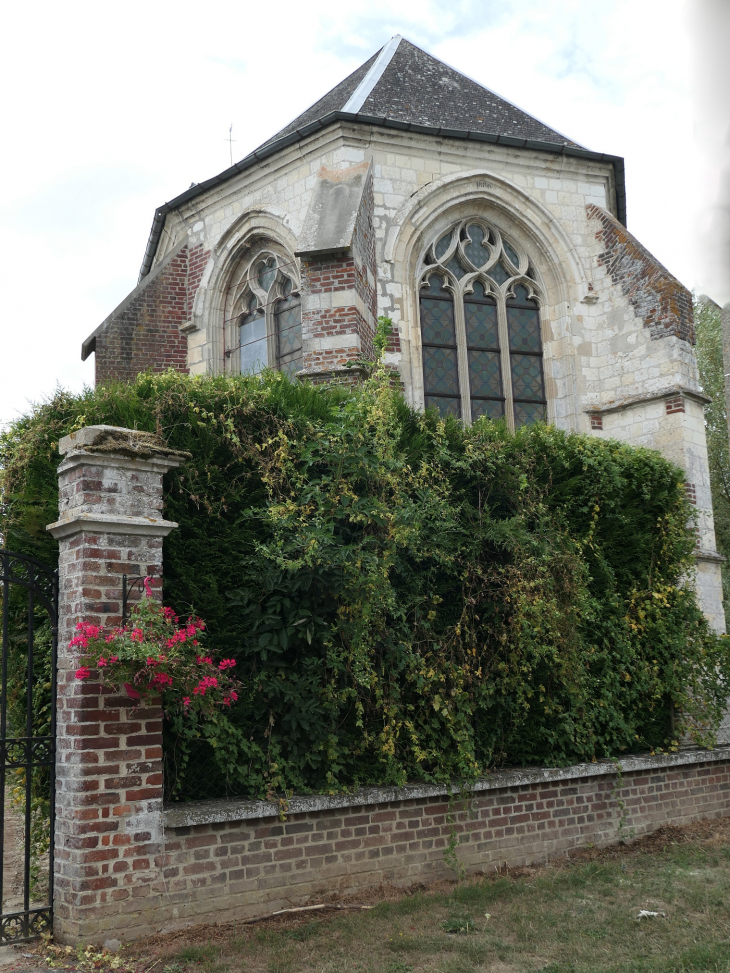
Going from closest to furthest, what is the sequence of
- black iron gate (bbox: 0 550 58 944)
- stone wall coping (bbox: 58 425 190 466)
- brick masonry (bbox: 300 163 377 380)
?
1. black iron gate (bbox: 0 550 58 944)
2. stone wall coping (bbox: 58 425 190 466)
3. brick masonry (bbox: 300 163 377 380)

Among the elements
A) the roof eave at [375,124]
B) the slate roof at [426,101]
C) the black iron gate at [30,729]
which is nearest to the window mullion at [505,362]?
the roof eave at [375,124]

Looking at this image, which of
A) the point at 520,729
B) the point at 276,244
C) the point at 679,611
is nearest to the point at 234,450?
the point at 520,729

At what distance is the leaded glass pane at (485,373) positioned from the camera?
41.7ft

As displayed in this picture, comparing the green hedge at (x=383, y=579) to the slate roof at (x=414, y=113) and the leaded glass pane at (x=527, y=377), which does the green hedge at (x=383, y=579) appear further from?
the slate roof at (x=414, y=113)

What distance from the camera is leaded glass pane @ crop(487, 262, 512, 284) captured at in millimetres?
13141

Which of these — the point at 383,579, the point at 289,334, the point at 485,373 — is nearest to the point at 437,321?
the point at 485,373

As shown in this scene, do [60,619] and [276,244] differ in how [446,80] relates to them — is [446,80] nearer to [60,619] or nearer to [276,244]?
[276,244]

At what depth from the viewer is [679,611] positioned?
8961 mm

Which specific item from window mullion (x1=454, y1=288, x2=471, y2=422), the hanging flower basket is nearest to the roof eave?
window mullion (x1=454, y1=288, x2=471, y2=422)

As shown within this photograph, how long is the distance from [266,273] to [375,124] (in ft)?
8.54

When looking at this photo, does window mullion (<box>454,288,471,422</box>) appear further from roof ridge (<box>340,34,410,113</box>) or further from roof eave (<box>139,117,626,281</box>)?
roof ridge (<box>340,34,410,113</box>)

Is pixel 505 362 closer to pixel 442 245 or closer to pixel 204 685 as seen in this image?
pixel 442 245

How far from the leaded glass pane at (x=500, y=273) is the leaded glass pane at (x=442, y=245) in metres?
0.78

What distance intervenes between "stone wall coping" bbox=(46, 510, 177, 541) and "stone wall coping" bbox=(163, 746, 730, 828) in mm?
1711
